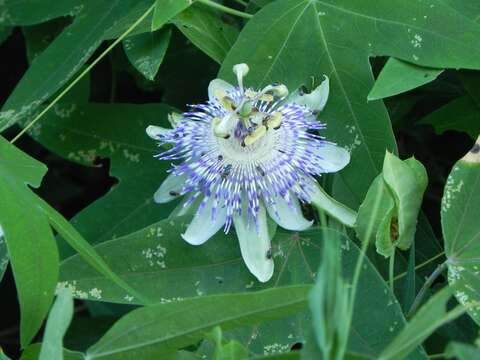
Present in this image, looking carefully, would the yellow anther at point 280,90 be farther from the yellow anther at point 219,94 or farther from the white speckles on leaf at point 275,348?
the white speckles on leaf at point 275,348

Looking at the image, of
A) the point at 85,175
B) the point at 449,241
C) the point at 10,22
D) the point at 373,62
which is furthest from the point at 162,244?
the point at 85,175

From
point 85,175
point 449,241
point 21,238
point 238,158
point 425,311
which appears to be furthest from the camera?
point 85,175

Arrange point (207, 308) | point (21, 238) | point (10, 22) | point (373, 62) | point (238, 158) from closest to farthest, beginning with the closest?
point (207, 308) < point (21, 238) < point (238, 158) < point (373, 62) < point (10, 22)

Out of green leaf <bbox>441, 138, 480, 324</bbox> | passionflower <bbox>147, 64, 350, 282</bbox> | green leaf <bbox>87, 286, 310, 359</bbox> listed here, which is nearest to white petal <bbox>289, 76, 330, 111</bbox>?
passionflower <bbox>147, 64, 350, 282</bbox>

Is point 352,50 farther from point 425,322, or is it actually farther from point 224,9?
point 425,322

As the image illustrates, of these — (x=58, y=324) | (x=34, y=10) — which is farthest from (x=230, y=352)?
(x=34, y=10)

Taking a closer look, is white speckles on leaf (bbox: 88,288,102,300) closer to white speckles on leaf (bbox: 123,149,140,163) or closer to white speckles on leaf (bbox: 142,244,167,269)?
white speckles on leaf (bbox: 142,244,167,269)

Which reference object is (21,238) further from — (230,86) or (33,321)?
(230,86)
